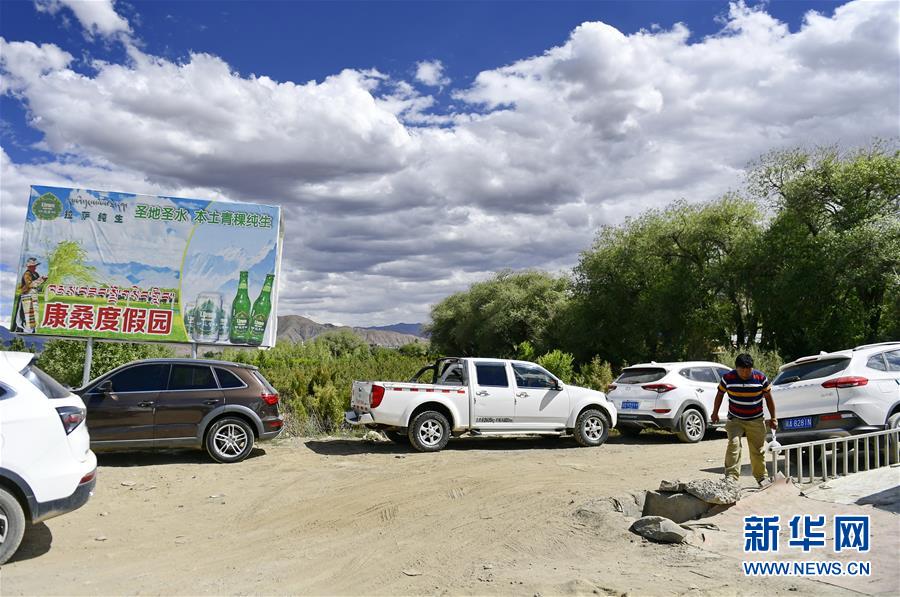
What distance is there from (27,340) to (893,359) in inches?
700

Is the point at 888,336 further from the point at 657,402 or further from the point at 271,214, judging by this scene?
the point at 271,214

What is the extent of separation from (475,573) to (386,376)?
1141 cm

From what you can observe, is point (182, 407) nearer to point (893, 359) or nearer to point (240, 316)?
point (240, 316)

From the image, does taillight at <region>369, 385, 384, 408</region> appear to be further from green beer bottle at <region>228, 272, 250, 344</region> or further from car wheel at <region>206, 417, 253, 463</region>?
green beer bottle at <region>228, 272, 250, 344</region>

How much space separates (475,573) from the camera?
19.7 feet

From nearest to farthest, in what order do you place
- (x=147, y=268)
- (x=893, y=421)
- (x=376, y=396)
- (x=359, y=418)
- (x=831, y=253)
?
(x=893, y=421), (x=376, y=396), (x=359, y=418), (x=147, y=268), (x=831, y=253)

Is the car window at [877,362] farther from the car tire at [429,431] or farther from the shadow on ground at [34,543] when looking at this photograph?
the shadow on ground at [34,543]

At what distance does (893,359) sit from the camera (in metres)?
10.0

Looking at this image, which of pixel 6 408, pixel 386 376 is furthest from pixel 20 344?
pixel 6 408

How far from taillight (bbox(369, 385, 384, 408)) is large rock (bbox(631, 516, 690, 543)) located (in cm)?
573

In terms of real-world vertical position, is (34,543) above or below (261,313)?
below

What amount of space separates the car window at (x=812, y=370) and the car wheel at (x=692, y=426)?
123 inches

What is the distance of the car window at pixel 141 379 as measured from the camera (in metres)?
10.8

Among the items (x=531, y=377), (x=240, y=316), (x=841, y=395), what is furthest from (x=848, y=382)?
(x=240, y=316)
